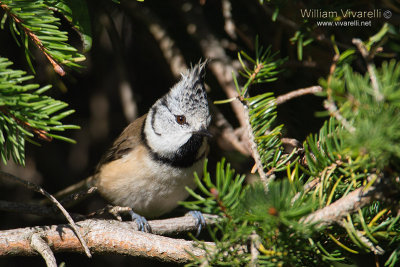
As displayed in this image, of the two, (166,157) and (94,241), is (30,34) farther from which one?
(166,157)

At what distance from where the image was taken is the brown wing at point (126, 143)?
298cm

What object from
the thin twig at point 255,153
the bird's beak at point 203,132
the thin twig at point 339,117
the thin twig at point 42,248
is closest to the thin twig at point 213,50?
the bird's beak at point 203,132

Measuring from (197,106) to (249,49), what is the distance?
0.72m

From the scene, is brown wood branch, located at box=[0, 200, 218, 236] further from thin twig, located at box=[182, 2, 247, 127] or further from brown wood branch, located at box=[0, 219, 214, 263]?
thin twig, located at box=[182, 2, 247, 127]

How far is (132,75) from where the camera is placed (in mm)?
3559

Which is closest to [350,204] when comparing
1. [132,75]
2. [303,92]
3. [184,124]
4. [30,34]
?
[303,92]

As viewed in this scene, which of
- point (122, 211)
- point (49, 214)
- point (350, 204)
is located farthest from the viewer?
point (49, 214)

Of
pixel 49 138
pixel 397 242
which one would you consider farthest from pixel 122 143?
pixel 397 242

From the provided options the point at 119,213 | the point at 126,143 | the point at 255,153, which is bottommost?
the point at 119,213

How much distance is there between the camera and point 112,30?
312cm

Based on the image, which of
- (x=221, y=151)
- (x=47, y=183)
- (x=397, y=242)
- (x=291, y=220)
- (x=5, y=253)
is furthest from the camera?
(x=47, y=183)

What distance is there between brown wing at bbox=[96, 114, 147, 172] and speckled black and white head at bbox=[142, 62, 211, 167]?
0.44 feet

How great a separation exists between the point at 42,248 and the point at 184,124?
1294 mm

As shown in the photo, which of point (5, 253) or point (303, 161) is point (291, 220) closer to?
point (303, 161)
